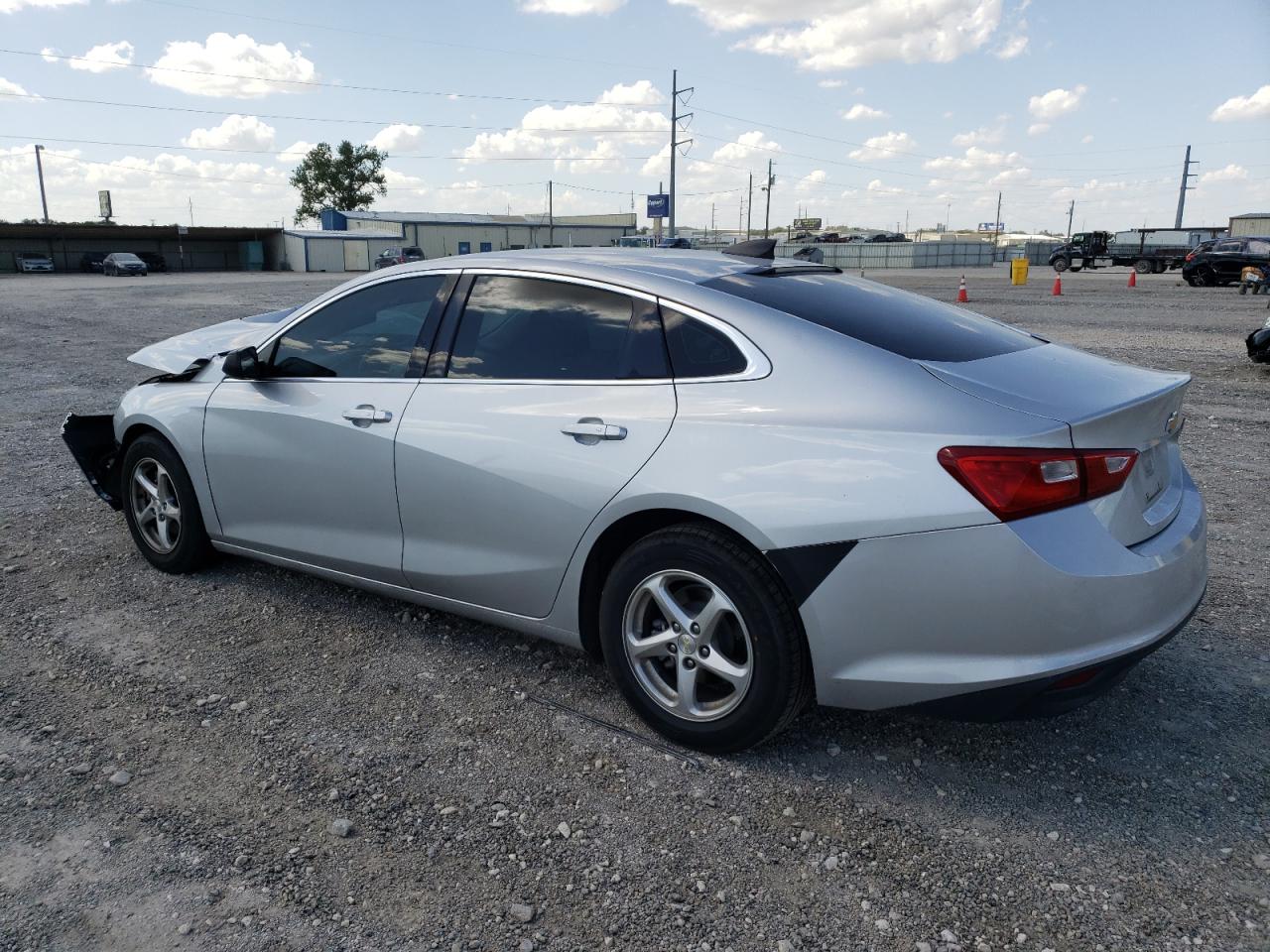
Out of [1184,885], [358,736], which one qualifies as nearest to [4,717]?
[358,736]

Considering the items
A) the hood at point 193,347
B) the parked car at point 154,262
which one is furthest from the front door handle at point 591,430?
the parked car at point 154,262

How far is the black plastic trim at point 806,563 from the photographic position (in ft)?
8.79

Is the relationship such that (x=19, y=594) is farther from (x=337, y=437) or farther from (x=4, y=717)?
(x=337, y=437)

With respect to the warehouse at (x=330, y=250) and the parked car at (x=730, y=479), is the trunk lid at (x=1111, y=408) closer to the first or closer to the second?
the parked car at (x=730, y=479)

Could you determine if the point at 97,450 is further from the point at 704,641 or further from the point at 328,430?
the point at 704,641

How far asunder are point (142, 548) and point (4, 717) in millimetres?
1552

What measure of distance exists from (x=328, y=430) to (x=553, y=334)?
1.08 m

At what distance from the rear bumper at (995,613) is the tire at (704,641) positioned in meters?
0.13

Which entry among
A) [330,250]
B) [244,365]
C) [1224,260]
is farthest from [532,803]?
[330,250]

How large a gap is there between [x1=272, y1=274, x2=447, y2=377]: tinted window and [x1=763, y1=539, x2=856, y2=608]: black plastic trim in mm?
1713

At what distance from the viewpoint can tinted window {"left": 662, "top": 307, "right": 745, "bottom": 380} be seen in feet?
9.95

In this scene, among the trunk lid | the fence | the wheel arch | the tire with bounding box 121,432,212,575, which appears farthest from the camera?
the fence

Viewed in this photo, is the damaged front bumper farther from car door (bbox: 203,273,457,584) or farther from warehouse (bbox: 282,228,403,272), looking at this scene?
warehouse (bbox: 282,228,403,272)

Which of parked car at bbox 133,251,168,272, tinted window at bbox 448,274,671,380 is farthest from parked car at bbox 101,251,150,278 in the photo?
tinted window at bbox 448,274,671,380
